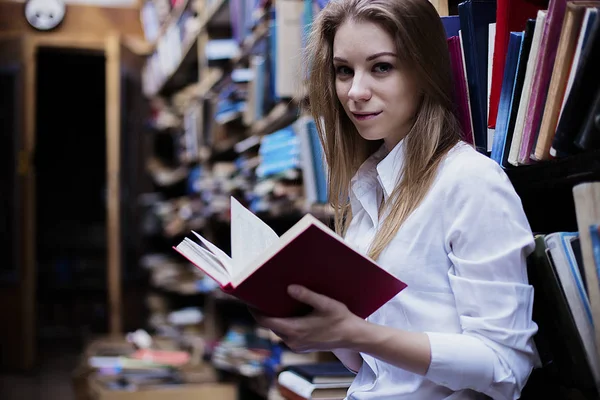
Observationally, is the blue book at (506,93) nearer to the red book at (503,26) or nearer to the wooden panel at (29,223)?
the red book at (503,26)

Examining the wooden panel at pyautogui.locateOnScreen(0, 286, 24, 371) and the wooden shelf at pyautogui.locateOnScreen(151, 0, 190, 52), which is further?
the wooden panel at pyautogui.locateOnScreen(0, 286, 24, 371)

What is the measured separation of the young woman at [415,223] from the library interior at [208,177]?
9 cm

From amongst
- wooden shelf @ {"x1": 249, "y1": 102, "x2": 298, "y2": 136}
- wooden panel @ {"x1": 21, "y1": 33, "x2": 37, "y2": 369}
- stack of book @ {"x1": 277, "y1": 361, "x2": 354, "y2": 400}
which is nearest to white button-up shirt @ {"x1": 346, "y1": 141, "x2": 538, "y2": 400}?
stack of book @ {"x1": 277, "y1": 361, "x2": 354, "y2": 400}

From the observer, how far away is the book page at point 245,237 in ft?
3.43

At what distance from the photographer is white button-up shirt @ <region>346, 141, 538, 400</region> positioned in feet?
3.21

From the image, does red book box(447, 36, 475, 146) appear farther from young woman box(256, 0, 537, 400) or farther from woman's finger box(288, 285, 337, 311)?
woman's finger box(288, 285, 337, 311)

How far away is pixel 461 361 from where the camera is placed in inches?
38.1

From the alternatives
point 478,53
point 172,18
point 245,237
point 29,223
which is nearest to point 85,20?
point 172,18

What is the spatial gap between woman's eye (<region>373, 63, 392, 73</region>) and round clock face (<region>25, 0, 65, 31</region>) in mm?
4785

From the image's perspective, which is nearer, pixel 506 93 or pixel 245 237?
pixel 245 237

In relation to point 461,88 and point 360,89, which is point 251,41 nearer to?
point 461,88

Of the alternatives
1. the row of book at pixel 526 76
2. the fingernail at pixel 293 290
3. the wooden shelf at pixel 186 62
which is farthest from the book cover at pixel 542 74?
the wooden shelf at pixel 186 62

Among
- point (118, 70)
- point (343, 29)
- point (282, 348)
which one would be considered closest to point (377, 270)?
point (343, 29)

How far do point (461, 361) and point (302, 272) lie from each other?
0.24 meters
